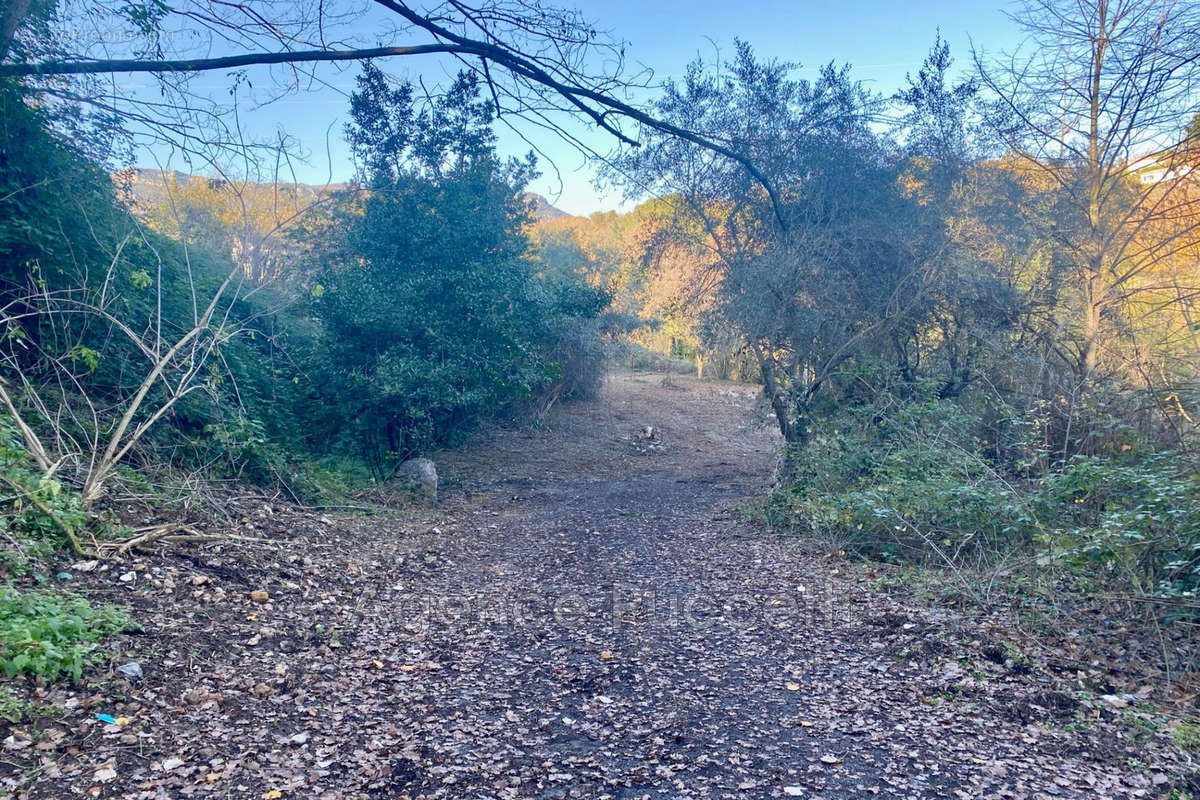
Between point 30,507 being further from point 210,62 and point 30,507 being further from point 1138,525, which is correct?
point 1138,525

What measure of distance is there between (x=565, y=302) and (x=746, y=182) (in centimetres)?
483

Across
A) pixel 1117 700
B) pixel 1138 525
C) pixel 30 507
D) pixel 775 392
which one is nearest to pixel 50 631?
pixel 30 507

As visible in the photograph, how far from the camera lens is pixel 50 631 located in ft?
10.6

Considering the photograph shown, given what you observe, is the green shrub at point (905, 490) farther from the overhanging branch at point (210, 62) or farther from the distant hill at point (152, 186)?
the overhanging branch at point (210, 62)

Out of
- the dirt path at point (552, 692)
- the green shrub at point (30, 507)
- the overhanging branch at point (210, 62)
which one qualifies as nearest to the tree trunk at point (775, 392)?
the dirt path at point (552, 692)

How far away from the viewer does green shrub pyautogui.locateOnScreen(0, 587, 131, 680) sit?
3.01 m

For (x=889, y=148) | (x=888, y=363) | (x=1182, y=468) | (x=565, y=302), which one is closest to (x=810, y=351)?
(x=888, y=363)

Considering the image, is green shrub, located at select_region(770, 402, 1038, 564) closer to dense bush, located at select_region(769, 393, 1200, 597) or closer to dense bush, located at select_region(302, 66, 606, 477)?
dense bush, located at select_region(769, 393, 1200, 597)

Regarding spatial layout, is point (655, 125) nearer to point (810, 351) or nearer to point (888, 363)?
point (810, 351)

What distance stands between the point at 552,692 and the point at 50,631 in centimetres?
238

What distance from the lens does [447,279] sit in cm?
999

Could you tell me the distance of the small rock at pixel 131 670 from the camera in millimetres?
3270

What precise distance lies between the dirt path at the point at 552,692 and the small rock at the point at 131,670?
6cm

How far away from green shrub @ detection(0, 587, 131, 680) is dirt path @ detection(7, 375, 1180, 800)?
0.15 metres
